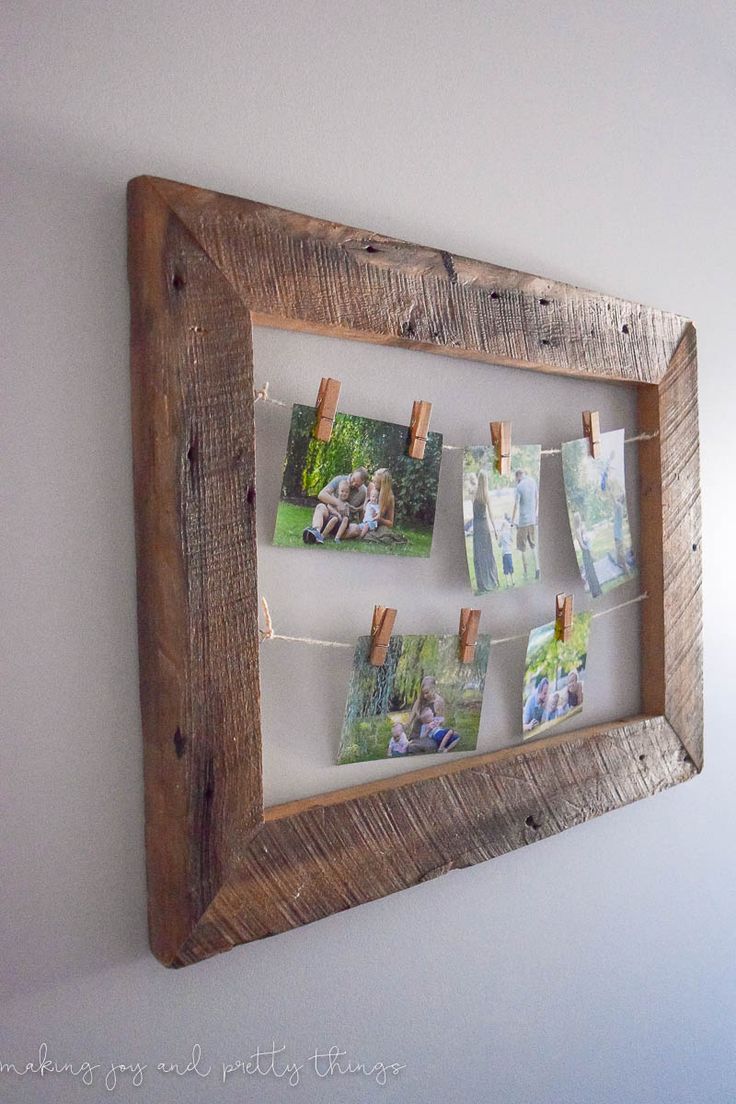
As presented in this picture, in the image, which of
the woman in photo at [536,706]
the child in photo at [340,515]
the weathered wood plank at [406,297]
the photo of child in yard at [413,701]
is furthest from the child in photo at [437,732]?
the weathered wood plank at [406,297]

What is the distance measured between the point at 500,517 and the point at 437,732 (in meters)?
0.26

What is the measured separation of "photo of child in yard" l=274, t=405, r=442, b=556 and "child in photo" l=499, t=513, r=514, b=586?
12 cm

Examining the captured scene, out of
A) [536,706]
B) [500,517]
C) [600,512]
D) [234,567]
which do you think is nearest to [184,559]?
[234,567]

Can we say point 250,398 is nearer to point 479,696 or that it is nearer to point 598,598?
point 479,696

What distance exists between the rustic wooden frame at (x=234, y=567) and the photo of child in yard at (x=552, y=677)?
0.26 feet

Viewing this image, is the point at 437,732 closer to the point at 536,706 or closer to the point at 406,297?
the point at 536,706

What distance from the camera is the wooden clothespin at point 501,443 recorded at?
3.40 feet

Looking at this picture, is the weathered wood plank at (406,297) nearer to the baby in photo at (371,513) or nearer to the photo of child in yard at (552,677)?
the baby in photo at (371,513)

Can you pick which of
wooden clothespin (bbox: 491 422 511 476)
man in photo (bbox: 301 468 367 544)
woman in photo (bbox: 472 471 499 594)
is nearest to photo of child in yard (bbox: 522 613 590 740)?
woman in photo (bbox: 472 471 499 594)

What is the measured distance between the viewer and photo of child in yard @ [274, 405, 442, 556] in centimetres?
86

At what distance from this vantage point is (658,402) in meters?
1.25

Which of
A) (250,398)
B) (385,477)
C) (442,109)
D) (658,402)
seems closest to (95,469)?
(250,398)

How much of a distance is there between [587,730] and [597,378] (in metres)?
0.47

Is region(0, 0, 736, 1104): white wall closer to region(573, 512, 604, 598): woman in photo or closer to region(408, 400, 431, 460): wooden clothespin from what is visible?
region(408, 400, 431, 460): wooden clothespin
